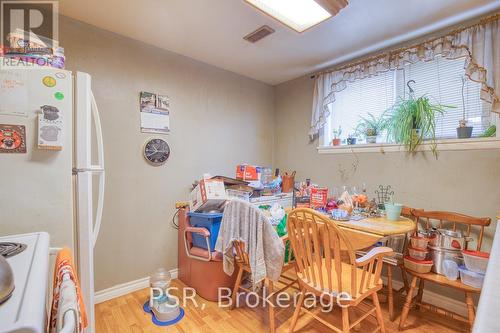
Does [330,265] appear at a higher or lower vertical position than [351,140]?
lower

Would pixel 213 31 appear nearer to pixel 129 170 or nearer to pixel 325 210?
pixel 129 170

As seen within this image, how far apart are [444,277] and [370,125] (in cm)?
151

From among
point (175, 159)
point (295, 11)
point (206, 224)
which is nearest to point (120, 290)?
point (206, 224)

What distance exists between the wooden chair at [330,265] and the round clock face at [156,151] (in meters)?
1.55

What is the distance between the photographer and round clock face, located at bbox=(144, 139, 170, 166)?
2.36 meters

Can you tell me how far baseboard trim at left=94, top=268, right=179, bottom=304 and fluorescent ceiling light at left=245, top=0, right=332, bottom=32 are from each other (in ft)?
8.46

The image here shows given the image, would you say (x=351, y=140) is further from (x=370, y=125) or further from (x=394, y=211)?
(x=394, y=211)

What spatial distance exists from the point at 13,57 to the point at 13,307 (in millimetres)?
1250

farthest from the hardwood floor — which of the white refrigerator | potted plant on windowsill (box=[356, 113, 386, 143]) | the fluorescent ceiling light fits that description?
the fluorescent ceiling light

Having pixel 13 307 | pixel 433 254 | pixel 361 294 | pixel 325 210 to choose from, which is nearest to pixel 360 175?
pixel 325 210

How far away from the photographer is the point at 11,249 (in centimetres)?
82

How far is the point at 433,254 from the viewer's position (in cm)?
176

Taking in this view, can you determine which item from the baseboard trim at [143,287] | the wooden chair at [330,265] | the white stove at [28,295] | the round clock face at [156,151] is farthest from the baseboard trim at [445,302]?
the round clock face at [156,151]

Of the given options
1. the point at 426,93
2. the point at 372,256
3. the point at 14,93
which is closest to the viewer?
the point at 14,93
